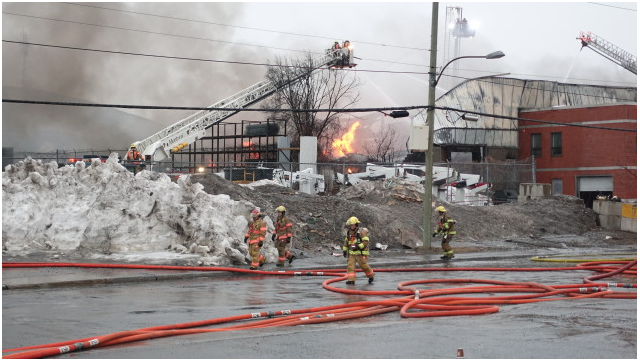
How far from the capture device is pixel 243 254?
743 inches

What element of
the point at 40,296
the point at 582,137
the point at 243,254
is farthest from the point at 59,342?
the point at 582,137

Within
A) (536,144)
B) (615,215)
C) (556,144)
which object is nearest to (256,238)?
(615,215)

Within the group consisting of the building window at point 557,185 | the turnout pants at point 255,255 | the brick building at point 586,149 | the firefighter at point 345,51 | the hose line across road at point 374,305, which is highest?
the firefighter at point 345,51

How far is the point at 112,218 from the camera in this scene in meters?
19.3

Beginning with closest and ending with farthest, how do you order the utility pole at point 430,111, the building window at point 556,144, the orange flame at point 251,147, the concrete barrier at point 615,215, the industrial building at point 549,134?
the utility pole at point 430,111, the concrete barrier at point 615,215, the industrial building at point 549,134, the building window at point 556,144, the orange flame at point 251,147

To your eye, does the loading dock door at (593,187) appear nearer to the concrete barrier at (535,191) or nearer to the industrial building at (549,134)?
the industrial building at (549,134)

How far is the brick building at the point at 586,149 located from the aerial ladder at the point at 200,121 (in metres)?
15.5

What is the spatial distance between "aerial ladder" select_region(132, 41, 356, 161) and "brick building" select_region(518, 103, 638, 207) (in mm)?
15481

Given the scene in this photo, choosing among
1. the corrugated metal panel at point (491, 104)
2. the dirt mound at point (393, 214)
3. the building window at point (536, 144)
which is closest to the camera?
the dirt mound at point (393, 214)

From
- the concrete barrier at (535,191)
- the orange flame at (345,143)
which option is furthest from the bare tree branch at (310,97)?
the concrete barrier at (535,191)

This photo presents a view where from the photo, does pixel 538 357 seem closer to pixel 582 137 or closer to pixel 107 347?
pixel 107 347

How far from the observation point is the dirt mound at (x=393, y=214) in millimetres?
24766

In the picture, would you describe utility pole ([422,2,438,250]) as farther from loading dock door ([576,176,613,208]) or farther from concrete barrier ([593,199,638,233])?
loading dock door ([576,176,613,208])

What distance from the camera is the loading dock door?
51.7 meters
